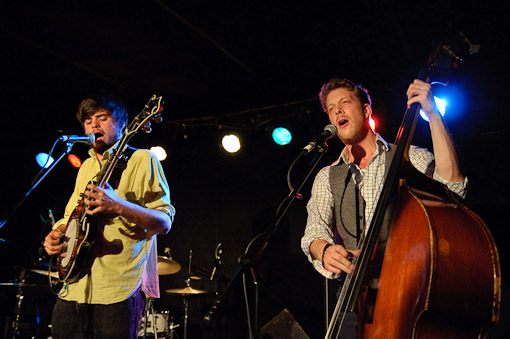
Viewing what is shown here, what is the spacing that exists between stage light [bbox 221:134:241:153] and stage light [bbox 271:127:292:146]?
72cm

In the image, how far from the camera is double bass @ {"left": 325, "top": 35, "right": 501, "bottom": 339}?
4.12ft

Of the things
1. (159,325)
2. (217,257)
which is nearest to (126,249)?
(159,325)

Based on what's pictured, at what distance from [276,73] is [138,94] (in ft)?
8.11

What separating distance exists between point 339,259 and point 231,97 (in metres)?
4.91

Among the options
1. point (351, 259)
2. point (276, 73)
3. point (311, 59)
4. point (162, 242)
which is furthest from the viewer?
point (162, 242)

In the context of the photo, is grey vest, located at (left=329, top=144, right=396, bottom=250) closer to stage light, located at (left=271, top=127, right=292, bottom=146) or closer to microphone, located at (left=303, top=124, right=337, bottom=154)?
microphone, located at (left=303, top=124, right=337, bottom=154)

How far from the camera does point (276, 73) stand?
5348 mm

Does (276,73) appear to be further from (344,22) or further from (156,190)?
(156,190)

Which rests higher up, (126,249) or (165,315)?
(126,249)

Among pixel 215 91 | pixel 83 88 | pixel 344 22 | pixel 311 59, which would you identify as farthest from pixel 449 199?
pixel 83 88

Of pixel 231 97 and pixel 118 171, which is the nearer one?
pixel 118 171

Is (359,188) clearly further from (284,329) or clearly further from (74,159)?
(74,159)

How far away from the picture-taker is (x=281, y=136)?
569 centimetres

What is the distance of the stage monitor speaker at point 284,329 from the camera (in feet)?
14.1
